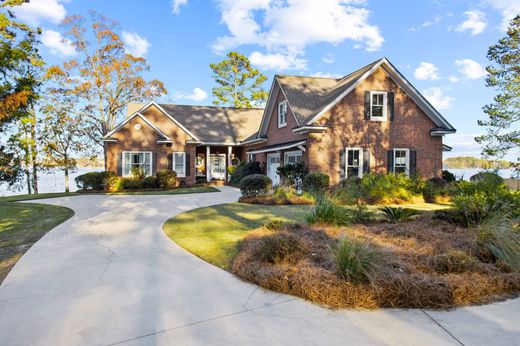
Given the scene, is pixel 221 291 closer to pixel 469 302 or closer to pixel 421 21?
pixel 469 302

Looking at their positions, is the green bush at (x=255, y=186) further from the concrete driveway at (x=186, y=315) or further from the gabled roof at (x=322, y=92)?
the concrete driveway at (x=186, y=315)

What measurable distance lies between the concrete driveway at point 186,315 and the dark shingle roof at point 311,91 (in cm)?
1426

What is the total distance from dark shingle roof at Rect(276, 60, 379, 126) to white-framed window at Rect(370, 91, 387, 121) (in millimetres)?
1490

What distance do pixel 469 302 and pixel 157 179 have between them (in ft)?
66.6

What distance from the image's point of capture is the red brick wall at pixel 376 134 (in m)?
17.4

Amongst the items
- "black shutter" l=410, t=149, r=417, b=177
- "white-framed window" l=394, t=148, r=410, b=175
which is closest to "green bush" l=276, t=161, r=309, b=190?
"white-framed window" l=394, t=148, r=410, b=175

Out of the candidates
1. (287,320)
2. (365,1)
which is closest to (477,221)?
(287,320)

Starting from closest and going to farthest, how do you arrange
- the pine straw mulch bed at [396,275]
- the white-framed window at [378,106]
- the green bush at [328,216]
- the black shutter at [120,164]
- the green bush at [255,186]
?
the pine straw mulch bed at [396,275] → the green bush at [328,216] → the green bush at [255,186] → the white-framed window at [378,106] → the black shutter at [120,164]

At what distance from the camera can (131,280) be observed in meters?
4.48

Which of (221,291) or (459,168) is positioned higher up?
(459,168)

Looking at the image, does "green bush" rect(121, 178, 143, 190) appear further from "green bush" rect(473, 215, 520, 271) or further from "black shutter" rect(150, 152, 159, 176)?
"green bush" rect(473, 215, 520, 271)

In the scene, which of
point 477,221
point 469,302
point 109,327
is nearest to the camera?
point 109,327

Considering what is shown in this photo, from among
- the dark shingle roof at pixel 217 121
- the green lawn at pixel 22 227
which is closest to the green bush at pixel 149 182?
the dark shingle roof at pixel 217 121

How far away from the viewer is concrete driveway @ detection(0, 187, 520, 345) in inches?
117
